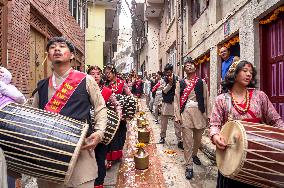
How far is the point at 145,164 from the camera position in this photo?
6.28 meters

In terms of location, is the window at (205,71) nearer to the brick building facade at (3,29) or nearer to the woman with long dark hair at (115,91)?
the woman with long dark hair at (115,91)

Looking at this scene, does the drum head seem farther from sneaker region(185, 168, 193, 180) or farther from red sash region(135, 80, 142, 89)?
red sash region(135, 80, 142, 89)

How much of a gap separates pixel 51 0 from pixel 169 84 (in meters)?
4.41

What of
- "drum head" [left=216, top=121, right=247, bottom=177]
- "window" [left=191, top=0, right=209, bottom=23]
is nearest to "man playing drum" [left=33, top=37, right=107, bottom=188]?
"drum head" [left=216, top=121, right=247, bottom=177]

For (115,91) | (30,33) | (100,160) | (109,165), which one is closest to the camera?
(100,160)

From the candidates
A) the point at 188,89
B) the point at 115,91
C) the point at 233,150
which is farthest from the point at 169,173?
the point at 233,150

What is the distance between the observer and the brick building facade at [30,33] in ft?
21.8

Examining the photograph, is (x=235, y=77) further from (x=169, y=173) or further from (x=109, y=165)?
(x=109, y=165)

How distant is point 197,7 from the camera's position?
13.0 m

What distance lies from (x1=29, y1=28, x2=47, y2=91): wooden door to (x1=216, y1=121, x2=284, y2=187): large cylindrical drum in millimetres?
6390

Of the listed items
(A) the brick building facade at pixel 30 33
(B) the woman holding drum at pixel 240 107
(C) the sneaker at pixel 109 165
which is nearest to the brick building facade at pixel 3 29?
(A) the brick building facade at pixel 30 33

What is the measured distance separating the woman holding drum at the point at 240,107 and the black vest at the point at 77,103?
1216 millimetres

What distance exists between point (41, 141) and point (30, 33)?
6420mm

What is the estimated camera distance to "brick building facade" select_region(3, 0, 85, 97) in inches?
262
